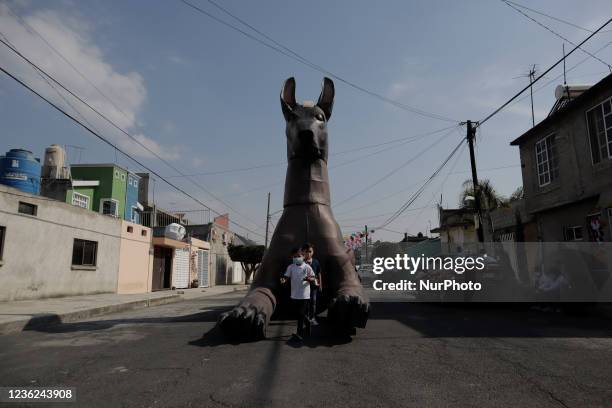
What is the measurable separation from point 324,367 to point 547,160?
1327cm

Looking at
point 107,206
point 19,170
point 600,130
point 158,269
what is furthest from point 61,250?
point 600,130

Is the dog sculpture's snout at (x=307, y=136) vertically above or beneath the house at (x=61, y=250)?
above

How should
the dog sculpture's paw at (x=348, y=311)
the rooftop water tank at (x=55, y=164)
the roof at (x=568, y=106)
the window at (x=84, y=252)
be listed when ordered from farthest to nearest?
1. the rooftop water tank at (x=55, y=164)
2. the window at (x=84, y=252)
3. the roof at (x=568, y=106)
4. the dog sculpture's paw at (x=348, y=311)

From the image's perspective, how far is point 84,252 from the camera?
1465cm

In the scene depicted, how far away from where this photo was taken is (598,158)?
1166 cm

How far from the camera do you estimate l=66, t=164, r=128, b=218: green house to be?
2405 cm

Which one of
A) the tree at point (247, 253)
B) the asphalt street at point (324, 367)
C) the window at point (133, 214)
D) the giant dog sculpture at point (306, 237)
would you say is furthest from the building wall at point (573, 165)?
the window at point (133, 214)

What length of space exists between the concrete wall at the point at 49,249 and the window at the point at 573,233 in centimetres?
1626

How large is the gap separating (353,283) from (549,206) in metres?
10.9

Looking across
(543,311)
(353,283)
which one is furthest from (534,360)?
(543,311)

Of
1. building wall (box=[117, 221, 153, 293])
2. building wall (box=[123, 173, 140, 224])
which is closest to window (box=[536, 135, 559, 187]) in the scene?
building wall (box=[117, 221, 153, 293])

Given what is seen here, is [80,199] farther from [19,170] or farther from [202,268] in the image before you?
[202,268]

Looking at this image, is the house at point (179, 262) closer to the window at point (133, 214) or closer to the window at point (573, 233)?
the window at point (133, 214)

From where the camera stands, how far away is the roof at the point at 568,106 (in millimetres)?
11164
